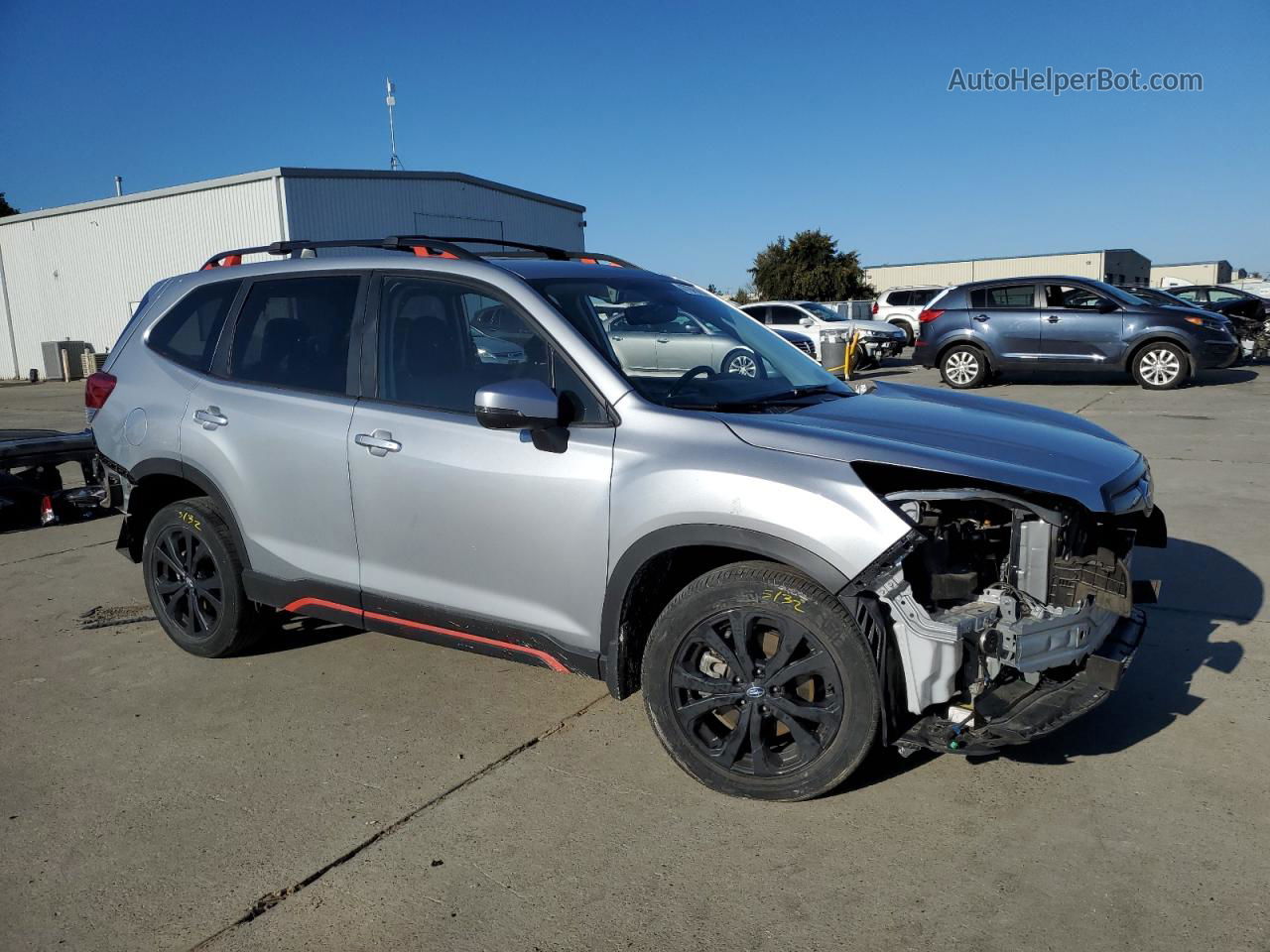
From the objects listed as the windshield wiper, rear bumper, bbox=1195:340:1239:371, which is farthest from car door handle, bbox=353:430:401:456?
rear bumper, bbox=1195:340:1239:371

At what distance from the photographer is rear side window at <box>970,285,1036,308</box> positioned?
15.9 meters

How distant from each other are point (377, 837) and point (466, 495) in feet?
3.95

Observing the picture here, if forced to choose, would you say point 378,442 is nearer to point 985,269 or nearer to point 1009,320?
point 1009,320

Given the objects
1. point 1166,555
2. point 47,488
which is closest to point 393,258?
point 1166,555

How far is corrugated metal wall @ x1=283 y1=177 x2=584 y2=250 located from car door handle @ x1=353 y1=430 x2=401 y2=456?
22908 millimetres

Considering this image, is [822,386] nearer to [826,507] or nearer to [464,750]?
[826,507]

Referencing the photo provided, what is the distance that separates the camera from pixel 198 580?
4.65m

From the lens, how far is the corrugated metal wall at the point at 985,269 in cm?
6262

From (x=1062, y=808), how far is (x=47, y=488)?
26.3 ft

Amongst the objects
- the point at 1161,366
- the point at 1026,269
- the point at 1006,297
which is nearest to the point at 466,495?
the point at 1006,297

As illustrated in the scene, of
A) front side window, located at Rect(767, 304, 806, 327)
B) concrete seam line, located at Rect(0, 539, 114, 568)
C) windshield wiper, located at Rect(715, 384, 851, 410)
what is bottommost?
concrete seam line, located at Rect(0, 539, 114, 568)

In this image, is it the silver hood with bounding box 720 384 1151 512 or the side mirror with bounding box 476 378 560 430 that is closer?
the silver hood with bounding box 720 384 1151 512

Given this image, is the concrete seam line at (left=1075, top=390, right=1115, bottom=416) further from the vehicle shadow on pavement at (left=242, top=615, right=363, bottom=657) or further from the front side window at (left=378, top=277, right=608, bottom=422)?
the front side window at (left=378, top=277, right=608, bottom=422)

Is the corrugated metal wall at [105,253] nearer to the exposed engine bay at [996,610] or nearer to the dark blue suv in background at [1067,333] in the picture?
the dark blue suv in background at [1067,333]
